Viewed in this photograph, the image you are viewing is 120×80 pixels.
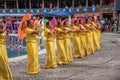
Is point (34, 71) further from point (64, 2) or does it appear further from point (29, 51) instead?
point (64, 2)

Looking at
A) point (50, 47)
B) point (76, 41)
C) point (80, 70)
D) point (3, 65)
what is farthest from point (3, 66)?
point (76, 41)

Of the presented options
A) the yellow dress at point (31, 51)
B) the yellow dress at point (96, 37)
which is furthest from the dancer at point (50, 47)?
the yellow dress at point (96, 37)

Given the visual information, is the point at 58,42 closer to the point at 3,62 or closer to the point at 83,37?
the point at 83,37

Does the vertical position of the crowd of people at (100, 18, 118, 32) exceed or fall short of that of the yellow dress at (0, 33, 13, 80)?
it falls short

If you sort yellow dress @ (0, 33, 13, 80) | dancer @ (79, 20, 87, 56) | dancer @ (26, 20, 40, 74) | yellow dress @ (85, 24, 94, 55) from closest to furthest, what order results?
yellow dress @ (0, 33, 13, 80) < dancer @ (26, 20, 40, 74) < dancer @ (79, 20, 87, 56) < yellow dress @ (85, 24, 94, 55)

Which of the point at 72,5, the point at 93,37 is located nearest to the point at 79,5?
the point at 72,5

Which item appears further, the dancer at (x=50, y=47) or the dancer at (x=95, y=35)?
the dancer at (x=95, y=35)

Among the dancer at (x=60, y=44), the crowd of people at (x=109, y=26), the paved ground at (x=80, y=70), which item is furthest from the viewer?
the crowd of people at (x=109, y=26)

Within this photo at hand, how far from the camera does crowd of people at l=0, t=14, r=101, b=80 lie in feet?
32.0

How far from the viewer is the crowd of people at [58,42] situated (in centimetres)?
977

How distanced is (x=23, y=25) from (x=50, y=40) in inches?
52.9

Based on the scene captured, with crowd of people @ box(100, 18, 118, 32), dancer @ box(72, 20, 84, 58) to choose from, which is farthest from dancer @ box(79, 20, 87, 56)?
crowd of people @ box(100, 18, 118, 32)

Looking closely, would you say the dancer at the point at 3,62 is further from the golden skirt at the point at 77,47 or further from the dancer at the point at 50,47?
the golden skirt at the point at 77,47

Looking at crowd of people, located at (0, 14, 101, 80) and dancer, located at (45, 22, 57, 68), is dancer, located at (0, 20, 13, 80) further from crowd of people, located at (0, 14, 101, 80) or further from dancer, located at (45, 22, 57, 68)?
dancer, located at (45, 22, 57, 68)
